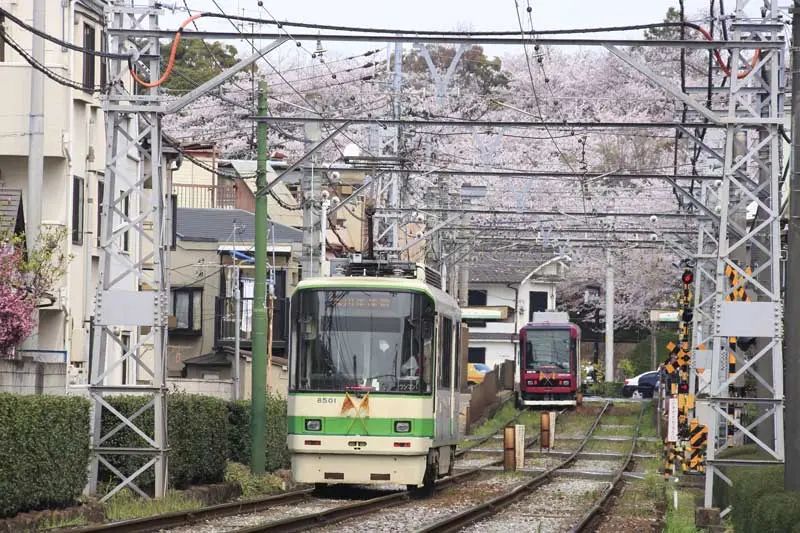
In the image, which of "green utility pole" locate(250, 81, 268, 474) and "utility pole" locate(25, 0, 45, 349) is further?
"utility pole" locate(25, 0, 45, 349)

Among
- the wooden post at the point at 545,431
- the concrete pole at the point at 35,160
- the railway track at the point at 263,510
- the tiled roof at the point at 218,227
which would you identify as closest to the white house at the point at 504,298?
the tiled roof at the point at 218,227

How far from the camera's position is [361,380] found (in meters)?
20.7

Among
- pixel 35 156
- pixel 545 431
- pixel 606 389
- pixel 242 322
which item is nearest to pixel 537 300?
pixel 606 389

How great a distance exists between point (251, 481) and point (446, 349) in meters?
3.79

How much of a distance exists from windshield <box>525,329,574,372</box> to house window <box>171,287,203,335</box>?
1358 cm

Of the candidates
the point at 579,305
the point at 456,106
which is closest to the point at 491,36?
the point at 456,106

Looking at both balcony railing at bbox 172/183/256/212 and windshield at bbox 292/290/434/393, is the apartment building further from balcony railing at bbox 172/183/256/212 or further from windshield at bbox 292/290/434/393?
balcony railing at bbox 172/183/256/212

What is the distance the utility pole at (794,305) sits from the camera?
1255 centimetres

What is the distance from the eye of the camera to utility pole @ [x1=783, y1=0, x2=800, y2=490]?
12547mm

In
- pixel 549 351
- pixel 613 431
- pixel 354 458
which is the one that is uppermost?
pixel 549 351

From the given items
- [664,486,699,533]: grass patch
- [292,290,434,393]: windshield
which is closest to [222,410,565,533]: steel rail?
[292,290,434,393]: windshield

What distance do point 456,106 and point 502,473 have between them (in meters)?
34.8

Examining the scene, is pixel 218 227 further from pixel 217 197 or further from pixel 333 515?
pixel 333 515

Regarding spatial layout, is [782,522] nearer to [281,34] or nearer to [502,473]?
[281,34]
